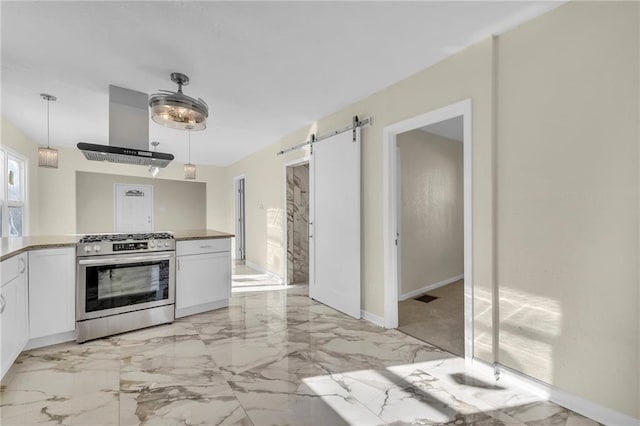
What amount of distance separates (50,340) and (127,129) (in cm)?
210

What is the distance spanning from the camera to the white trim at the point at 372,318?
3.09 meters

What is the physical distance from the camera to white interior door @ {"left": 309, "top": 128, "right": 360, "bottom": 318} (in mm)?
3338

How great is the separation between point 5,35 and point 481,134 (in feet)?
11.6

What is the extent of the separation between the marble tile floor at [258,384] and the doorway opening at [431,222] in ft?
3.81

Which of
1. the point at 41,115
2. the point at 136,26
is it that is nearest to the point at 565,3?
the point at 136,26

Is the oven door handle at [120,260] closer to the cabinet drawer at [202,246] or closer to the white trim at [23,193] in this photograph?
the cabinet drawer at [202,246]

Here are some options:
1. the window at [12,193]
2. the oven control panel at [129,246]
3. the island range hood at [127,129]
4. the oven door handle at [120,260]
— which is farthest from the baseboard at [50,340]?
the window at [12,193]

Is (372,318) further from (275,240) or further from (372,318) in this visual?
(275,240)

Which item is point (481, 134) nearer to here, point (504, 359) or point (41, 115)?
point (504, 359)

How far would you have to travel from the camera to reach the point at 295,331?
2984 mm

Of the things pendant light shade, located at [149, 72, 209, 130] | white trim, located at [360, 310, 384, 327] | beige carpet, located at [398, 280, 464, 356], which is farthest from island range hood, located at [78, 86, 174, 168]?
beige carpet, located at [398, 280, 464, 356]

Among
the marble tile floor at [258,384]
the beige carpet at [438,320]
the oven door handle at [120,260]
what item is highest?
the oven door handle at [120,260]

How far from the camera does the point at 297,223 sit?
5047 millimetres

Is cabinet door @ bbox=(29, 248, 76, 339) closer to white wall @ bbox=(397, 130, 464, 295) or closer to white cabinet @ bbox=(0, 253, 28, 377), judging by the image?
white cabinet @ bbox=(0, 253, 28, 377)
